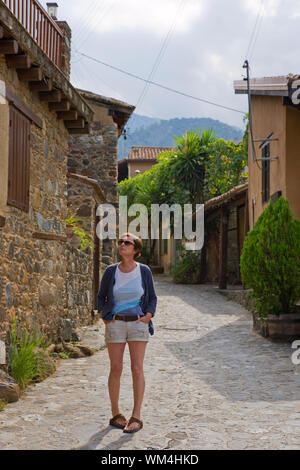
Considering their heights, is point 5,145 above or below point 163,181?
below

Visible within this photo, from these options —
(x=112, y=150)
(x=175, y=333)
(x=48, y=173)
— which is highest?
(x=112, y=150)

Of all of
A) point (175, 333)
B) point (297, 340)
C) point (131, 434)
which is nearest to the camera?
point (131, 434)

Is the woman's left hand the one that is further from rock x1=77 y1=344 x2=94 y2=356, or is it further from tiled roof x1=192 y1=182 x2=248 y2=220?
tiled roof x1=192 y1=182 x2=248 y2=220

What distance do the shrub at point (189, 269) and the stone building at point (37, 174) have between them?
40.4ft

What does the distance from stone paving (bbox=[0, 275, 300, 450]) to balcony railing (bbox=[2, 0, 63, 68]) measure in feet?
14.7

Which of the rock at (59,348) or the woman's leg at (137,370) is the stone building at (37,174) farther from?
the woman's leg at (137,370)

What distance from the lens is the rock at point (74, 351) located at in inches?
352

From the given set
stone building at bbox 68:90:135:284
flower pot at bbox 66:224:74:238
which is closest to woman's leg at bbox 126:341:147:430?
flower pot at bbox 66:224:74:238

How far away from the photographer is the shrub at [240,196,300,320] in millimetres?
10188

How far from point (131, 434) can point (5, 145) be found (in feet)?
11.8

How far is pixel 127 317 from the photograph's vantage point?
4992 mm
